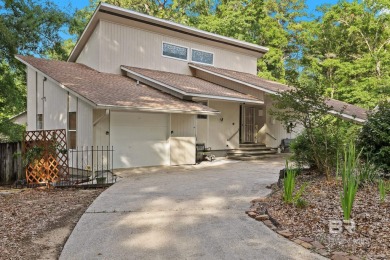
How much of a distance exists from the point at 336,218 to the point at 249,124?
459 inches

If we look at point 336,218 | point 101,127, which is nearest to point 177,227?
point 336,218

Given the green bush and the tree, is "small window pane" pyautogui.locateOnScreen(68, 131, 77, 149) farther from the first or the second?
the tree

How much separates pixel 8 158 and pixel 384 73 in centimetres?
2295

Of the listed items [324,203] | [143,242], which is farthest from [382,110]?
[143,242]

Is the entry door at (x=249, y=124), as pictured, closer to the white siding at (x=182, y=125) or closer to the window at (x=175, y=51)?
the window at (x=175, y=51)

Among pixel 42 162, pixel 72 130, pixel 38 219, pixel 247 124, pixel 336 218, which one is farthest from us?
pixel 247 124

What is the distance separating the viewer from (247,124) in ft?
51.3

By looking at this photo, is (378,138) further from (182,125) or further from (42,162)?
(42,162)

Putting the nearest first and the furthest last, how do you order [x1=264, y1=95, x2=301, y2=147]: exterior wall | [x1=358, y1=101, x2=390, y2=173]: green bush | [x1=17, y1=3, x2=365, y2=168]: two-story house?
[x1=358, y1=101, x2=390, y2=173]: green bush < [x1=17, y1=3, x2=365, y2=168]: two-story house < [x1=264, y1=95, x2=301, y2=147]: exterior wall

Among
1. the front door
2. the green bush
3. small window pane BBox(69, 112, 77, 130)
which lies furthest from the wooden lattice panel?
the front door

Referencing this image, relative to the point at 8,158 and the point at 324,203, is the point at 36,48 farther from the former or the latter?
the point at 324,203

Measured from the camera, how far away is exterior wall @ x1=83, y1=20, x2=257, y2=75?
13477 mm

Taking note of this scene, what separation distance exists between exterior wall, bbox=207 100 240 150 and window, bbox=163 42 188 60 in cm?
349

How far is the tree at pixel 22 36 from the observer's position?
17.1m
